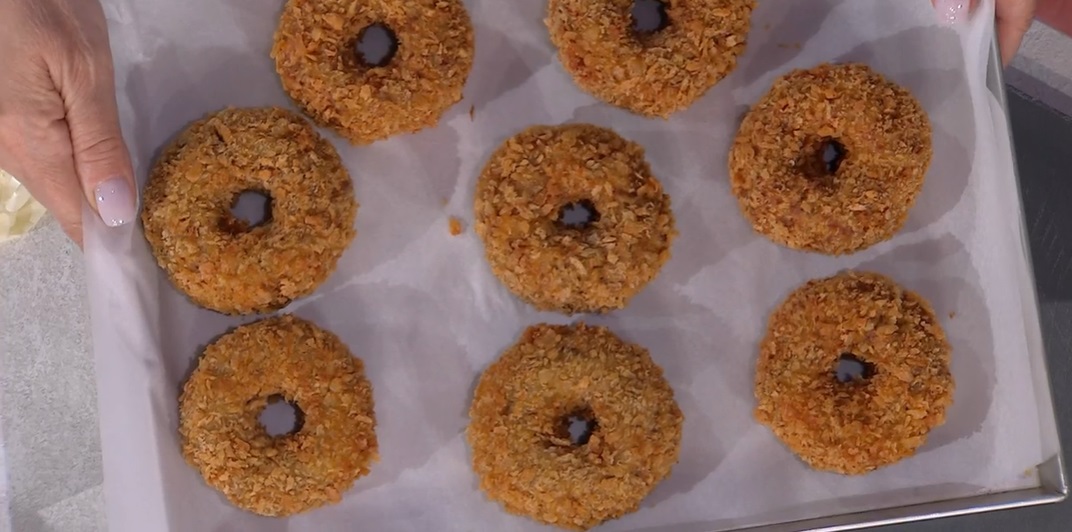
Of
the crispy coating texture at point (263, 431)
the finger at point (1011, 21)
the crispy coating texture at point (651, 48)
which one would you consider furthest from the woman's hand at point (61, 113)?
the finger at point (1011, 21)

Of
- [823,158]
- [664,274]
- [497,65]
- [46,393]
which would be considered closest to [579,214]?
[664,274]

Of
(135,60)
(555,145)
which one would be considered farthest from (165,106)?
(555,145)

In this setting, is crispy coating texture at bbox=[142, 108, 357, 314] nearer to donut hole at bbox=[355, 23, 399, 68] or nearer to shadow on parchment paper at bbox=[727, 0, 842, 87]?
donut hole at bbox=[355, 23, 399, 68]

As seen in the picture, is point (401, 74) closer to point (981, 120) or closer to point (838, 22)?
point (838, 22)

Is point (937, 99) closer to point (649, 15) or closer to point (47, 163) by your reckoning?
point (649, 15)

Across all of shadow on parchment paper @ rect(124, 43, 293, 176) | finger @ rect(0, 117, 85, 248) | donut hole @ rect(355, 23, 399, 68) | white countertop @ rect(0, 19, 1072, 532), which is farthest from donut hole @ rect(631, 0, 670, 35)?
white countertop @ rect(0, 19, 1072, 532)

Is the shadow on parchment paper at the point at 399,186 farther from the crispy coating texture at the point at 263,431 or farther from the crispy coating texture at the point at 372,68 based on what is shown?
the crispy coating texture at the point at 263,431

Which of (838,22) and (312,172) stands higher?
(838,22)
